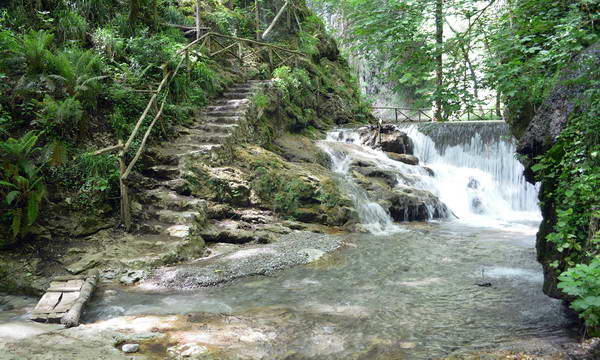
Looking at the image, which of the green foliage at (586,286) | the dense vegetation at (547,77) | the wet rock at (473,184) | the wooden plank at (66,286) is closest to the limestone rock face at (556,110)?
the dense vegetation at (547,77)

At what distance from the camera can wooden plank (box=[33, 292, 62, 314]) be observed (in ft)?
14.3

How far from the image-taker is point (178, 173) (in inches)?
340

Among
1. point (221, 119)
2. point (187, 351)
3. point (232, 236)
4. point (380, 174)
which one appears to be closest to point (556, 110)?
point (187, 351)

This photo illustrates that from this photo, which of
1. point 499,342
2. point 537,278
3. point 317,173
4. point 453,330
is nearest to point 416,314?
point 453,330

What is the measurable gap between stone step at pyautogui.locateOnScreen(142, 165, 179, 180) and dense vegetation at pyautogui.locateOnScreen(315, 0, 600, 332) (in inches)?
197

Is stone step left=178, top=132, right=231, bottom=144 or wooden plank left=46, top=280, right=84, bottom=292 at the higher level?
stone step left=178, top=132, right=231, bottom=144

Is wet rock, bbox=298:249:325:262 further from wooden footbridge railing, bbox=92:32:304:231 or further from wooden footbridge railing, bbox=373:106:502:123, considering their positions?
wooden footbridge railing, bbox=373:106:502:123

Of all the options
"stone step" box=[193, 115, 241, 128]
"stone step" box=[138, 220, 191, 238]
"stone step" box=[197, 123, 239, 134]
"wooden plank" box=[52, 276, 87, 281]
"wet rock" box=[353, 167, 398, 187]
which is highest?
"stone step" box=[193, 115, 241, 128]

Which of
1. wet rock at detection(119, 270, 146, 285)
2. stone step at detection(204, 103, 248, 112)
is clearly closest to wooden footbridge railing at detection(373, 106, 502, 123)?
stone step at detection(204, 103, 248, 112)

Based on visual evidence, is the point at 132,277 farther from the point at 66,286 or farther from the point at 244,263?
the point at 244,263

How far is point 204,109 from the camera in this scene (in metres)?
11.8

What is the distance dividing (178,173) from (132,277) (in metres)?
3.20

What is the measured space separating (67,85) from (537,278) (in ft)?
29.1

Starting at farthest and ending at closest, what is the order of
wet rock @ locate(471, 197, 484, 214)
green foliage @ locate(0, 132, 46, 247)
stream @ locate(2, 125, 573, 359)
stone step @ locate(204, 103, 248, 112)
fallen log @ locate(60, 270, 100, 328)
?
wet rock @ locate(471, 197, 484, 214)
stone step @ locate(204, 103, 248, 112)
green foliage @ locate(0, 132, 46, 247)
fallen log @ locate(60, 270, 100, 328)
stream @ locate(2, 125, 573, 359)
